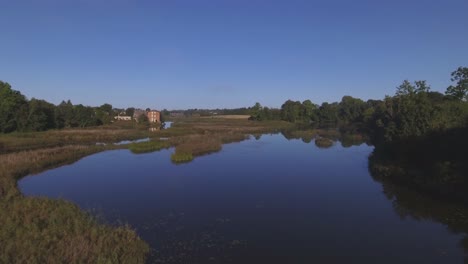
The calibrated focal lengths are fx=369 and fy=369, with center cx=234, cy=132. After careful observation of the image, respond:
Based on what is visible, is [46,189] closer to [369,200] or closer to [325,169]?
[369,200]

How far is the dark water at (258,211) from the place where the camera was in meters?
15.9

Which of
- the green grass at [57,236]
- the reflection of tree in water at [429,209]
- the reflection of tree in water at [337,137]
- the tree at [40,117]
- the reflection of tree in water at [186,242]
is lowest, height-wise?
the reflection of tree in water at [429,209]

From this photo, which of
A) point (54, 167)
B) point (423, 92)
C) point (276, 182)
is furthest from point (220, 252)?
point (423, 92)

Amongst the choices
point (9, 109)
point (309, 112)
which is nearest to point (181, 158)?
point (9, 109)

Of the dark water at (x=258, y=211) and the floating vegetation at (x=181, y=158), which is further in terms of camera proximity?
the floating vegetation at (x=181, y=158)

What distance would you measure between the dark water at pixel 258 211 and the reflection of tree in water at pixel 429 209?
119 millimetres

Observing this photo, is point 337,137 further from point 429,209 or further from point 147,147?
point 429,209

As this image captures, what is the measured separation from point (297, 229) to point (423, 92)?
125ft

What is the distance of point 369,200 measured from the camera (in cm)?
2598

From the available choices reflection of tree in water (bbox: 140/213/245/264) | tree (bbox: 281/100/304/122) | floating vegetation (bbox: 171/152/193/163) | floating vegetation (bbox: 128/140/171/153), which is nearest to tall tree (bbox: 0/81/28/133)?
floating vegetation (bbox: 128/140/171/153)

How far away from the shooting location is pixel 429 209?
75.3 ft

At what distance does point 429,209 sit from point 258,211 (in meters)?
10.7

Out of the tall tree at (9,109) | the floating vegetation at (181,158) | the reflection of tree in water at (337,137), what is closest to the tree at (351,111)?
the reflection of tree in water at (337,137)

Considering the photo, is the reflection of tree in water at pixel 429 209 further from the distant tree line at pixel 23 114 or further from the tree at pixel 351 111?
the tree at pixel 351 111
